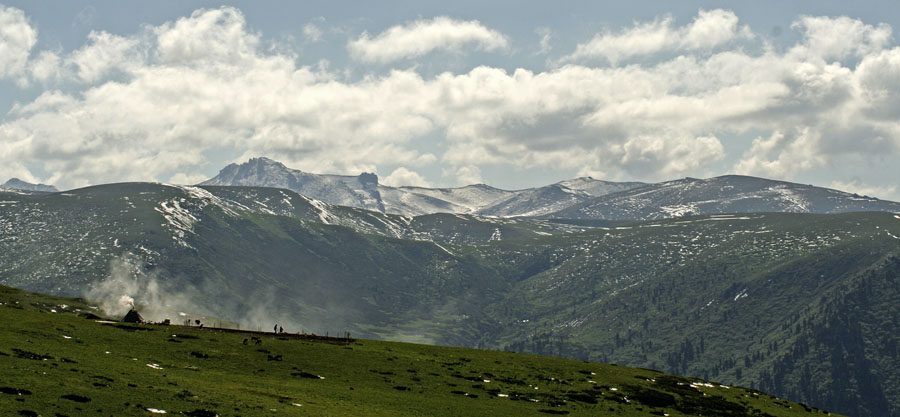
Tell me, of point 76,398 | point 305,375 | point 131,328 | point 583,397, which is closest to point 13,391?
point 76,398

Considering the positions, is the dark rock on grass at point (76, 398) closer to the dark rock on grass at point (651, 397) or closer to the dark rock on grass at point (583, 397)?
the dark rock on grass at point (583, 397)

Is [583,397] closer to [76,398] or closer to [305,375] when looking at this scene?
[305,375]

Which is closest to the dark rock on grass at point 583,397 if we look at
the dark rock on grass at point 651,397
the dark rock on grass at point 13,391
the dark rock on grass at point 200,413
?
the dark rock on grass at point 651,397

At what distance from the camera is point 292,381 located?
247 feet

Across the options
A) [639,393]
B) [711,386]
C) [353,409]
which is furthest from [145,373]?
[711,386]

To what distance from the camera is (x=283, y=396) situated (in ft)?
212

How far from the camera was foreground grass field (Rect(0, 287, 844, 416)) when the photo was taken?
2149 inches

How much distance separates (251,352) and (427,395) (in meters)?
22.3

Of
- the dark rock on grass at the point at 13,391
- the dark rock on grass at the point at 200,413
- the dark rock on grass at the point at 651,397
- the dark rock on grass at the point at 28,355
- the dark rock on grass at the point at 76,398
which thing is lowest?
the dark rock on grass at the point at 651,397

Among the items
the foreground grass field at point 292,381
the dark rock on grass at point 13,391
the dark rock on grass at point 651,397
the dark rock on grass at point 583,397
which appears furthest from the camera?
the dark rock on grass at point 651,397

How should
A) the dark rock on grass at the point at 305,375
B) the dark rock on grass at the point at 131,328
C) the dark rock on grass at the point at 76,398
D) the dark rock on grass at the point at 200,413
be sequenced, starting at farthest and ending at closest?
the dark rock on grass at the point at 131,328 → the dark rock on grass at the point at 305,375 → the dark rock on grass at the point at 200,413 → the dark rock on grass at the point at 76,398

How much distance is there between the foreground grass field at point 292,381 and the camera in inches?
2149

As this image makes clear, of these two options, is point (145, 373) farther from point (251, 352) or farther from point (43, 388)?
point (251, 352)

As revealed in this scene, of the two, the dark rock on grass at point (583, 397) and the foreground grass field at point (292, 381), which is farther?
the dark rock on grass at point (583, 397)
